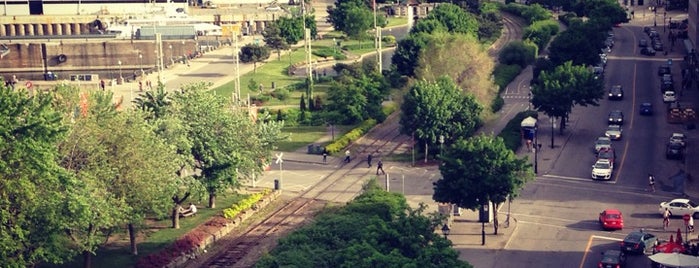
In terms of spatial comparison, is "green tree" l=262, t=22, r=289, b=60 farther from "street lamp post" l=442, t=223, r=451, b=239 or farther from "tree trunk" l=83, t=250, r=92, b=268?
"tree trunk" l=83, t=250, r=92, b=268

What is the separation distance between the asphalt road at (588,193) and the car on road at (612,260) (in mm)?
823

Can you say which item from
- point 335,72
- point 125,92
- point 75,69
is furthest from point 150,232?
point 75,69

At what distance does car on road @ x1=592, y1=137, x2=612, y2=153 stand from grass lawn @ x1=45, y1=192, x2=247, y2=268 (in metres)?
29.1

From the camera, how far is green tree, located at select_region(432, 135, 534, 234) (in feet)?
238

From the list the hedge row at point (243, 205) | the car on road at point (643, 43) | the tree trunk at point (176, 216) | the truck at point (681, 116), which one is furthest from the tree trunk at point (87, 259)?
the car on road at point (643, 43)

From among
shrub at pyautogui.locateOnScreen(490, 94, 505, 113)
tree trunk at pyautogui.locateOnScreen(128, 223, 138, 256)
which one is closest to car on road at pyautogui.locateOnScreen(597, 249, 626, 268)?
tree trunk at pyautogui.locateOnScreen(128, 223, 138, 256)

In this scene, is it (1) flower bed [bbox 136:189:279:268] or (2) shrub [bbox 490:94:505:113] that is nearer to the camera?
(1) flower bed [bbox 136:189:279:268]

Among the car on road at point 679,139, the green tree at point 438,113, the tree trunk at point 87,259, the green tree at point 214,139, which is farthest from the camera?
the car on road at point 679,139

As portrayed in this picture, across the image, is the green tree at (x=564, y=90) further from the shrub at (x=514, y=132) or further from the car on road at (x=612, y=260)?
the car on road at (x=612, y=260)

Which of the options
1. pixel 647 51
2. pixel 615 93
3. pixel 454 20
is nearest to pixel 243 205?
pixel 615 93

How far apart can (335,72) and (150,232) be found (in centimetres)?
7893

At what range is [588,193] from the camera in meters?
83.4

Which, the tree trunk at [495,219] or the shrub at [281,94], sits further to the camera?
the shrub at [281,94]

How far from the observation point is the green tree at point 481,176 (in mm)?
72688
